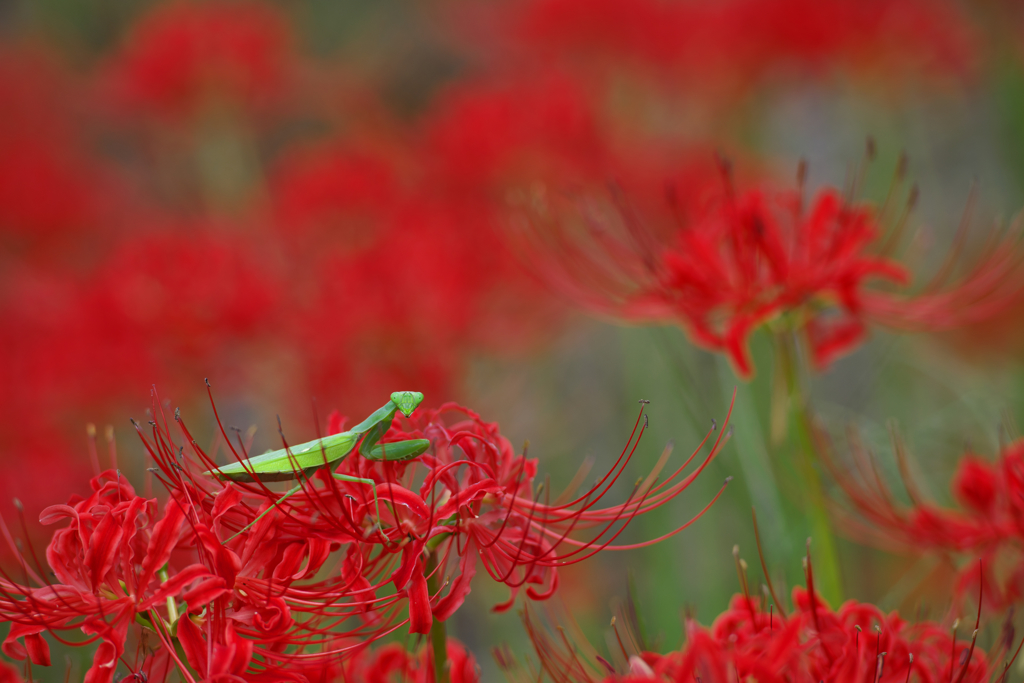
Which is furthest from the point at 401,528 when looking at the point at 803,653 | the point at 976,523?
the point at 976,523

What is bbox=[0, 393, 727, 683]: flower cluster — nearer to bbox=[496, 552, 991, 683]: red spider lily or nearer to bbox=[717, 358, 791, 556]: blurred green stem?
bbox=[496, 552, 991, 683]: red spider lily

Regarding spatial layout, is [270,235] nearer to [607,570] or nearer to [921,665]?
[607,570]

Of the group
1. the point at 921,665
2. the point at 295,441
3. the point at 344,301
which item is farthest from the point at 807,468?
the point at 295,441

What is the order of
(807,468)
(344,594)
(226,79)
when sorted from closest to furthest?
(344,594) → (807,468) → (226,79)

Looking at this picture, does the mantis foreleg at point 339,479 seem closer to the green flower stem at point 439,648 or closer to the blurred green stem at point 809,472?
the green flower stem at point 439,648

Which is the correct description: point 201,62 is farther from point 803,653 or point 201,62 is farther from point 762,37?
point 803,653

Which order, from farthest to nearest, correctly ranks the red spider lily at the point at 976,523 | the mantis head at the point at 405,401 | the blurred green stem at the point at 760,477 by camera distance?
the blurred green stem at the point at 760,477 → the red spider lily at the point at 976,523 → the mantis head at the point at 405,401

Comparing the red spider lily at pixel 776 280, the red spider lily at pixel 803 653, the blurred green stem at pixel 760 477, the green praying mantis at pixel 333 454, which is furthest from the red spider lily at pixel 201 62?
the red spider lily at pixel 803 653

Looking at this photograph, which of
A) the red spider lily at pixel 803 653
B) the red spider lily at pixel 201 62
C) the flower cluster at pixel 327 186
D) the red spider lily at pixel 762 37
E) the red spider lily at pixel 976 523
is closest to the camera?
the red spider lily at pixel 803 653
